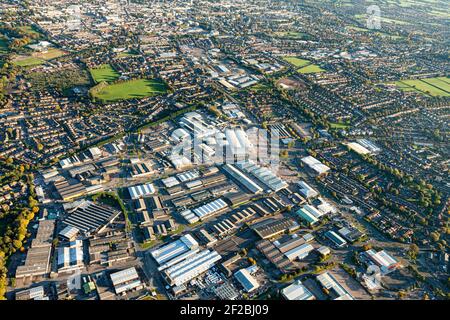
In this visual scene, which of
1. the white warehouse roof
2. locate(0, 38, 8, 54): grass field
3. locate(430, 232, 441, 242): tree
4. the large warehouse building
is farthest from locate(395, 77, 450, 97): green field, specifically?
locate(0, 38, 8, 54): grass field

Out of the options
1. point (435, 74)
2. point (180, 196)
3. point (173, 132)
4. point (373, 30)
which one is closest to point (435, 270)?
point (180, 196)

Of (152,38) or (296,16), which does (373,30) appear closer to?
(296,16)

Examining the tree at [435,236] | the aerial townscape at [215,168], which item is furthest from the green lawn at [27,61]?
the tree at [435,236]

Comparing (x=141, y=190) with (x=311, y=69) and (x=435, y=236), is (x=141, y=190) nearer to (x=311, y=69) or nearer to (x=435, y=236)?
(x=435, y=236)

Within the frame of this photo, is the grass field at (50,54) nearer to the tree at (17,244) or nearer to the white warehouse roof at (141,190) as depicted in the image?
the white warehouse roof at (141,190)

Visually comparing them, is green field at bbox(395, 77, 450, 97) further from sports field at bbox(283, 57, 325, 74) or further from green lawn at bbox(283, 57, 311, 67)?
green lawn at bbox(283, 57, 311, 67)

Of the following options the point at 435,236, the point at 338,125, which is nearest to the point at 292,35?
the point at 338,125
